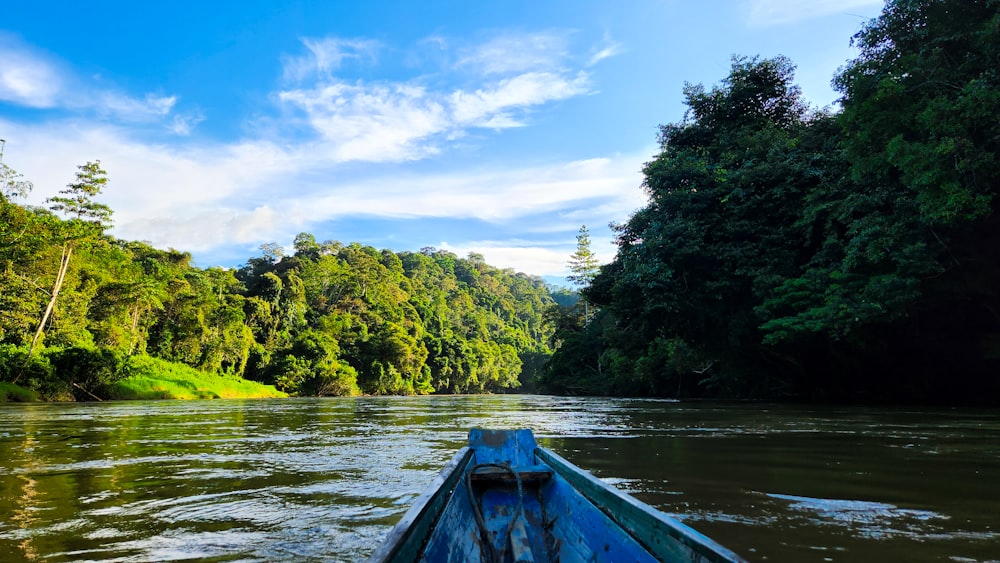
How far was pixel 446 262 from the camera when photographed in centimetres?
10400

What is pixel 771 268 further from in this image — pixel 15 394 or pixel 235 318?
pixel 235 318

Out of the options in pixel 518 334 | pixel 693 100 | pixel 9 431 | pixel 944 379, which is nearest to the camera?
pixel 9 431

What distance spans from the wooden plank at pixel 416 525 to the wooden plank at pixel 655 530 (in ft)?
2.03

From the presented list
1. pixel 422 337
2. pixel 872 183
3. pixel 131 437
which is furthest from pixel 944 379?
pixel 422 337

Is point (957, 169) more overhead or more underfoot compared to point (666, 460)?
more overhead

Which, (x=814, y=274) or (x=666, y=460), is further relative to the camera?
(x=814, y=274)

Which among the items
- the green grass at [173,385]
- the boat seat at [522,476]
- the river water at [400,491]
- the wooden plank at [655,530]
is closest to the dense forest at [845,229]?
the river water at [400,491]

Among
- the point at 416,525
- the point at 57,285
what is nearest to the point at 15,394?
the point at 57,285

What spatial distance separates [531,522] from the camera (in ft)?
8.81

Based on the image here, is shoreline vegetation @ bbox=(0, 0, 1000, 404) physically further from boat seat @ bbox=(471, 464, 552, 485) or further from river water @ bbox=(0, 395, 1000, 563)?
boat seat @ bbox=(471, 464, 552, 485)

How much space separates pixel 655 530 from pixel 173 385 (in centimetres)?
3089

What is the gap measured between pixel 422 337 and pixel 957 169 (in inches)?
2138

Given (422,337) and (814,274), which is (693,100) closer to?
(814,274)

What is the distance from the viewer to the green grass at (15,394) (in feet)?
64.6
